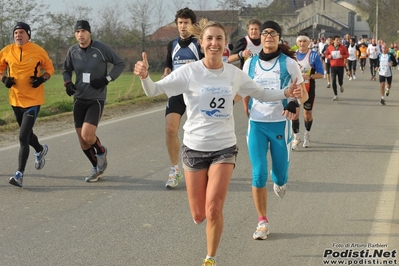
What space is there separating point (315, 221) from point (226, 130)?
184 cm

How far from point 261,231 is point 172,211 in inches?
50.1

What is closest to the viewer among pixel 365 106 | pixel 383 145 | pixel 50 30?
pixel 383 145

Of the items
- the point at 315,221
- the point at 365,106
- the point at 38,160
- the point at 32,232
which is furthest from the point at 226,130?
the point at 365,106

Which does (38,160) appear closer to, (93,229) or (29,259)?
(93,229)

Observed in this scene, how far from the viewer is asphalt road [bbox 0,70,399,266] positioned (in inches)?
214

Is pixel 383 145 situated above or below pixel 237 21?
below

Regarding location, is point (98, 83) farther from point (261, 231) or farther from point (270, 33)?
point (261, 231)

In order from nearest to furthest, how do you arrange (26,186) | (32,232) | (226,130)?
(226,130) < (32,232) < (26,186)

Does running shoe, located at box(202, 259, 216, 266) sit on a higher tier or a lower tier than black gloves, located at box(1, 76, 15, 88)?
lower

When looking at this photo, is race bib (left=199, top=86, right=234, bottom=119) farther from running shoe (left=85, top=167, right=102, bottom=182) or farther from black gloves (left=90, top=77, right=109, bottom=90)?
running shoe (left=85, top=167, right=102, bottom=182)

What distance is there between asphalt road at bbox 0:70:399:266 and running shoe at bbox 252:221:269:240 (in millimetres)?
68

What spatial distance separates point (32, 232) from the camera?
607 centimetres

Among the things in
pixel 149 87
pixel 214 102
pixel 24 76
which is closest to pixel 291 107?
pixel 214 102

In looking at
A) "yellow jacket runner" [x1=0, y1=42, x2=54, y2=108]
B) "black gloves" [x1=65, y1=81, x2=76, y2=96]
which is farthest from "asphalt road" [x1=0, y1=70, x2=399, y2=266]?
"black gloves" [x1=65, y1=81, x2=76, y2=96]
